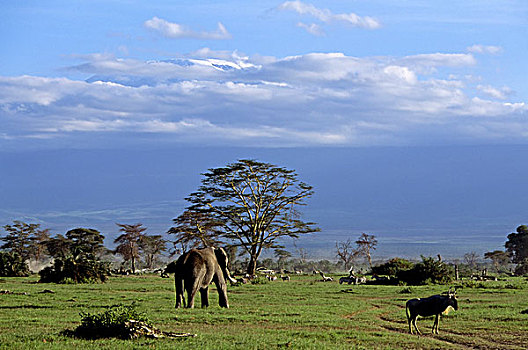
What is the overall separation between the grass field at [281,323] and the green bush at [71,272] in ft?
39.2

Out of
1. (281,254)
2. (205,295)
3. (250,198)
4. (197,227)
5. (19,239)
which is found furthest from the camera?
(281,254)

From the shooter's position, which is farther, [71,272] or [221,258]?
[71,272]

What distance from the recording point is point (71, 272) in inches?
1761

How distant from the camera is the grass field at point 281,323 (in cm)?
1709

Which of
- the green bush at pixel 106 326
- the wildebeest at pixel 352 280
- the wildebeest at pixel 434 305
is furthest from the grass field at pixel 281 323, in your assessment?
the wildebeest at pixel 352 280

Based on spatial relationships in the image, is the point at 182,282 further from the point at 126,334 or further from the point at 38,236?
the point at 38,236

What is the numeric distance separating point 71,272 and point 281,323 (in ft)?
84.7

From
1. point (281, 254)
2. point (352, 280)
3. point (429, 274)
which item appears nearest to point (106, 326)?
point (352, 280)

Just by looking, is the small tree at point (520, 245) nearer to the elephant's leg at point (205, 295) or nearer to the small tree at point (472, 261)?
the small tree at point (472, 261)

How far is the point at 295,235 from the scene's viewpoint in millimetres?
68062

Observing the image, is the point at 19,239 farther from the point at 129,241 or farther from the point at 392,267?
the point at 392,267

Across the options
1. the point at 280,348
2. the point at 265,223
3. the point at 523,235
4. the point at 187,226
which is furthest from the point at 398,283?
the point at 523,235

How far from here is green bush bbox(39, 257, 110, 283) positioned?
44719mm

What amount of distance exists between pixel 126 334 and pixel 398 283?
32.5 m
